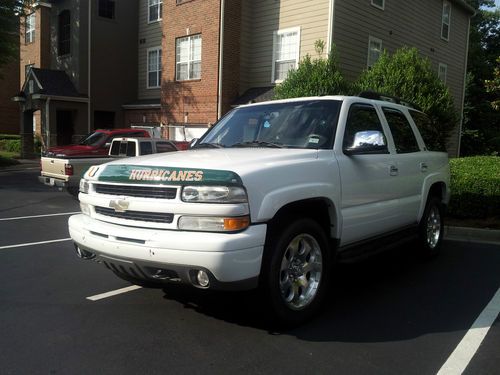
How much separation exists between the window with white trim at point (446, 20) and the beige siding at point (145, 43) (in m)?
13.3

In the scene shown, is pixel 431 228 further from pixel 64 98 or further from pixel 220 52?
pixel 64 98

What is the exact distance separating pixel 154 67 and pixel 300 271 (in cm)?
2147

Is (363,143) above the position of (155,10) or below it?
below

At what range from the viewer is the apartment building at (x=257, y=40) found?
16.5m

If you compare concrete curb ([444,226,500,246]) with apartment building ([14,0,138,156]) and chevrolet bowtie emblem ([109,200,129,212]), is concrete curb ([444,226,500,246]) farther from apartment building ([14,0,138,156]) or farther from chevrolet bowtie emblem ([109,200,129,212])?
apartment building ([14,0,138,156])

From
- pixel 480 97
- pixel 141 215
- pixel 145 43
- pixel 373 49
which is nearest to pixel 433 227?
pixel 141 215

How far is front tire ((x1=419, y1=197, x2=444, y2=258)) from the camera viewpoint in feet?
20.6

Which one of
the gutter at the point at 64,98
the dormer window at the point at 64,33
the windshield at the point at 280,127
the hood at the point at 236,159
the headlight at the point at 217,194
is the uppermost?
the dormer window at the point at 64,33

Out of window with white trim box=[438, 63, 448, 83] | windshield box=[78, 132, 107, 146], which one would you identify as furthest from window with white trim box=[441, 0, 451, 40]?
windshield box=[78, 132, 107, 146]

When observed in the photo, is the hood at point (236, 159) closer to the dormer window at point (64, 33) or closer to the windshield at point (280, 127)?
the windshield at point (280, 127)

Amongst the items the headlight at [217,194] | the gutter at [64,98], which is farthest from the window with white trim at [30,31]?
the headlight at [217,194]

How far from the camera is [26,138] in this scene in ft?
80.3

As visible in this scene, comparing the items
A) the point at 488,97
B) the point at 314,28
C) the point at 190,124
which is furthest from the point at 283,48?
the point at 488,97

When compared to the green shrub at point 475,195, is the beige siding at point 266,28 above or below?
above
